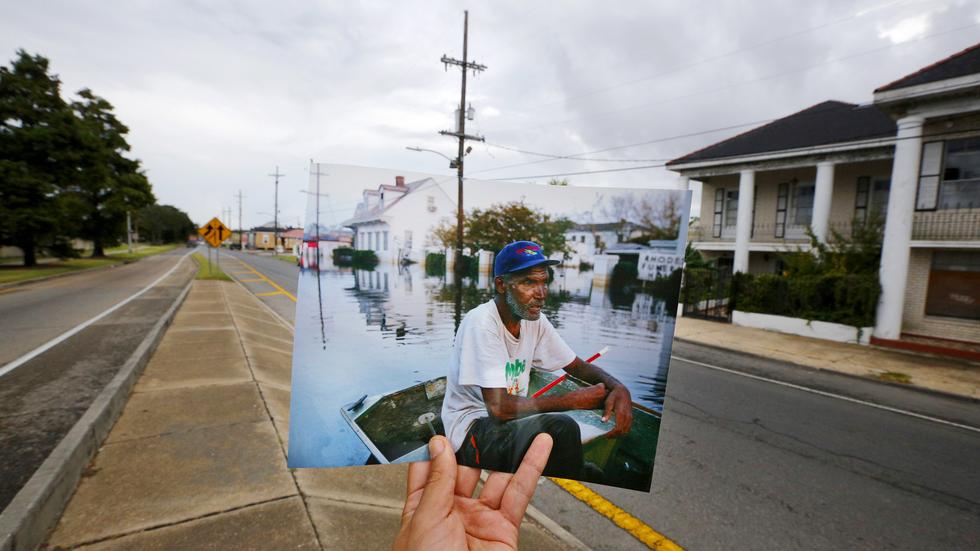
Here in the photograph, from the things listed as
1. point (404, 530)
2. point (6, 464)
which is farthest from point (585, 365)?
point (6, 464)

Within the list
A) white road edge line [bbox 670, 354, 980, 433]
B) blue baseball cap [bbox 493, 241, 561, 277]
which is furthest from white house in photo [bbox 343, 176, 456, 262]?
white road edge line [bbox 670, 354, 980, 433]

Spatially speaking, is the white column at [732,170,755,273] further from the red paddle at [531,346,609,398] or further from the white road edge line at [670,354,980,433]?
the red paddle at [531,346,609,398]

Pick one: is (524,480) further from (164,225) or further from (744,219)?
(164,225)

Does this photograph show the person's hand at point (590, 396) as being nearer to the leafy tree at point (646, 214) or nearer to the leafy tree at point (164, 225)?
the leafy tree at point (646, 214)

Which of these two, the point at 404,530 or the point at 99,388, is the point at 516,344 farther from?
the point at 99,388

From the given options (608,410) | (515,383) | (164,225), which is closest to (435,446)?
A: (515,383)

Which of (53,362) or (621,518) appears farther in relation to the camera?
(53,362)
